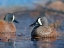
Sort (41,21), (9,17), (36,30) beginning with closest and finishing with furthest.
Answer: (36,30)
(41,21)
(9,17)

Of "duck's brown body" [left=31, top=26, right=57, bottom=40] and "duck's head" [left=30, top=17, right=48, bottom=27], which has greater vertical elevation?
"duck's head" [left=30, top=17, right=48, bottom=27]

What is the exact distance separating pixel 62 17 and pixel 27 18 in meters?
1.50

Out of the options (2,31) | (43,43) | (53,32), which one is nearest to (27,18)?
(2,31)

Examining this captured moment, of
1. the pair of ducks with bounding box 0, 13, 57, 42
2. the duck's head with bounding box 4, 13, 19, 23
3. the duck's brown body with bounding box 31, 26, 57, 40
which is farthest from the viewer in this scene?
the duck's head with bounding box 4, 13, 19, 23

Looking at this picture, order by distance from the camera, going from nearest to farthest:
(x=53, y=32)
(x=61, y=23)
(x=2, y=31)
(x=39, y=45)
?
1. (x=39, y=45)
2. (x=53, y=32)
3. (x=2, y=31)
4. (x=61, y=23)

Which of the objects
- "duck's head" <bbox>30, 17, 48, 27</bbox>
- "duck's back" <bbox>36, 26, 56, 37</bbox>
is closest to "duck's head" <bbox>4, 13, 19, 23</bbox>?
"duck's head" <bbox>30, 17, 48, 27</bbox>

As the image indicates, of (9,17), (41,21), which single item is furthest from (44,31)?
(9,17)

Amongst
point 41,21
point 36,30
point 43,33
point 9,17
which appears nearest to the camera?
point 43,33

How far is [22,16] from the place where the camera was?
1978 cm

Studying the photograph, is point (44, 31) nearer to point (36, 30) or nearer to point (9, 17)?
point (36, 30)

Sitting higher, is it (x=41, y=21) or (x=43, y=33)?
(x=41, y=21)

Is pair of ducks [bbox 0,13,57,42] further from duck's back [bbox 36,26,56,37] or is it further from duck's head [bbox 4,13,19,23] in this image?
duck's head [bbox 4,13,19,23]

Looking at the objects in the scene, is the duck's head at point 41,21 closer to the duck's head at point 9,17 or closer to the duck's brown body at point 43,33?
the duck's brown body at point 43,33

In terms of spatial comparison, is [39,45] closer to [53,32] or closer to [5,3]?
[53,32]
